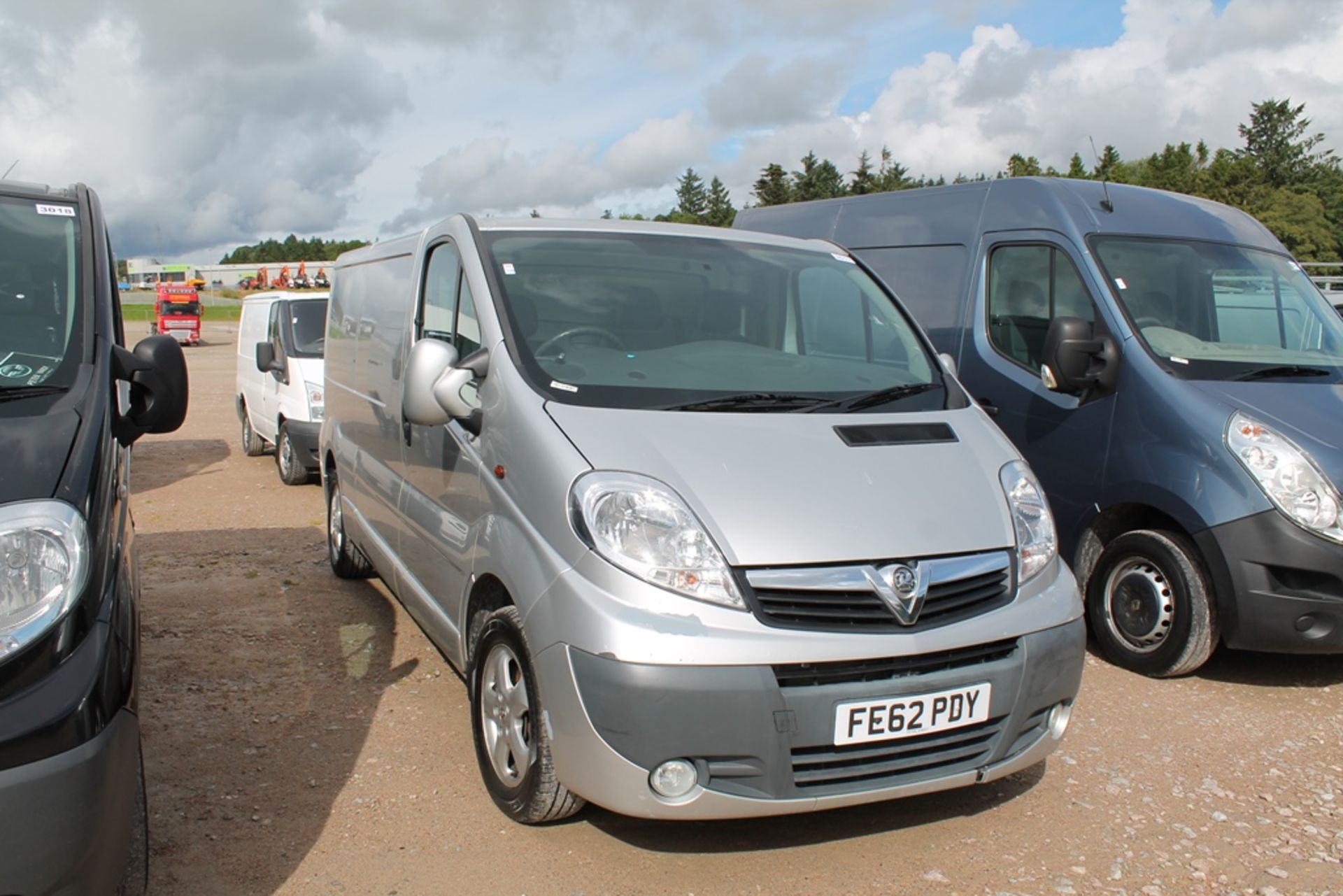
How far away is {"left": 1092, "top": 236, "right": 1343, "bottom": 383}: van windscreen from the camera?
5121 millimetres

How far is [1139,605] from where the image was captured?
5004mm

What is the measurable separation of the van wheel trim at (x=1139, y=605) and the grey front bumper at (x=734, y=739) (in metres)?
2.07

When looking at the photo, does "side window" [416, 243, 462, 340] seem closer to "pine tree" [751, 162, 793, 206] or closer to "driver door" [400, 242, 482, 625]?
"driver door" [400, 242, 482, 625]

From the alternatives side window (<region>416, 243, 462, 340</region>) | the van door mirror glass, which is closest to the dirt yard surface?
the van door mirror glass

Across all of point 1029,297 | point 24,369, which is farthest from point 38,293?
point 1029,297

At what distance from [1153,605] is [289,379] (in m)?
7.35

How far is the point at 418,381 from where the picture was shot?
364 centimetres

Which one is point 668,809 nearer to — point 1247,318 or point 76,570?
point 76,570

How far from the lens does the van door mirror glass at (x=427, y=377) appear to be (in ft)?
11.9

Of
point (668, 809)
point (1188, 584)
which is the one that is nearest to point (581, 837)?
point (668, 809)

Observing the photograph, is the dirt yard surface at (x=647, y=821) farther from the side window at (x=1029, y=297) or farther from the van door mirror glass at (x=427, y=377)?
the side window at (x=1029, y=297)

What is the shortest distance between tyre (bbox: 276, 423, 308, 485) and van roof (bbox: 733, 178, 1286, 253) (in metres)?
5.17

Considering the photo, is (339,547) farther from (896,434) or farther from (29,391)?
(896,434)

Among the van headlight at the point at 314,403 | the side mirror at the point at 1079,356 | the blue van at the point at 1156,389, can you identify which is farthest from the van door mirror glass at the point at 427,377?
the van headlight at the point at 314,403
